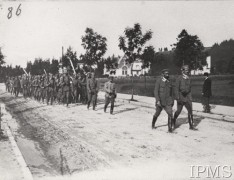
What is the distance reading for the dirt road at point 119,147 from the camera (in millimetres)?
5852

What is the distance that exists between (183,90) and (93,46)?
41.6 meters

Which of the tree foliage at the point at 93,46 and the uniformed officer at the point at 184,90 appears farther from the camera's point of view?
the tree foliage at the point at 93,46

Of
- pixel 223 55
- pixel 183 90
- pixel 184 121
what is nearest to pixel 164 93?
pixel 183 90

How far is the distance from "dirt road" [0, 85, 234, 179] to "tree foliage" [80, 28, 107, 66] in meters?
39.1

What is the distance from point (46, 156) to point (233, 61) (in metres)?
44.5

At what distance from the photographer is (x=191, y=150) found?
7.16 metres

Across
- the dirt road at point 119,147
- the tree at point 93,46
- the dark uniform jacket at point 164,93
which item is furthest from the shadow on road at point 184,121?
the tree at point 93,46

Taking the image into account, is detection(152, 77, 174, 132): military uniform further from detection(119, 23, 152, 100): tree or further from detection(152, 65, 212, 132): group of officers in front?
detection(119, 23, 152, 100): tree

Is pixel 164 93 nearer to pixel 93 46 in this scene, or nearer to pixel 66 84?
pixel 66 84

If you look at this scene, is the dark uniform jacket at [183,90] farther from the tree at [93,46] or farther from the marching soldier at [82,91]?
the tree at [93,46]

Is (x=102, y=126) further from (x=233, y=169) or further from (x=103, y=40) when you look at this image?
(x=103, y=40)

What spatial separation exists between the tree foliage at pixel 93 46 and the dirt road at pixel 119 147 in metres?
39.1

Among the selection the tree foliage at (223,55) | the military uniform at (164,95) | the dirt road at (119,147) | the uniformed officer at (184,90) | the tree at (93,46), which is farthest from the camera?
the tree foliage at (223,55)

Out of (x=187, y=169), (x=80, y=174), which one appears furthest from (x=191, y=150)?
(x=80, y=174)
